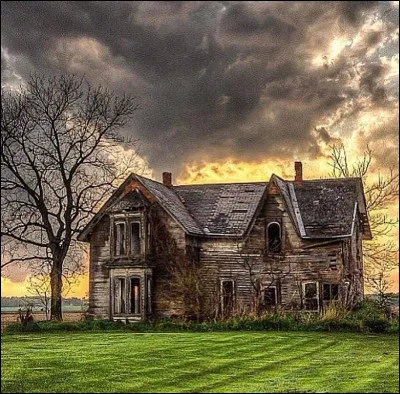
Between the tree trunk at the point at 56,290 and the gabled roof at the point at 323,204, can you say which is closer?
the gabled roof at the point at 323,204

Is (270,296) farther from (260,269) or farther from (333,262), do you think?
(333,262)

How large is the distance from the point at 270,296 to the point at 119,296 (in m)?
7.58

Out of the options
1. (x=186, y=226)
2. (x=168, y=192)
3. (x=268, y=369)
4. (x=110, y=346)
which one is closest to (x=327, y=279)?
(x=186, y=226)

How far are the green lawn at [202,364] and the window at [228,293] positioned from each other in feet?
42.1

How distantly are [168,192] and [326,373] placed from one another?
26099 millimetres

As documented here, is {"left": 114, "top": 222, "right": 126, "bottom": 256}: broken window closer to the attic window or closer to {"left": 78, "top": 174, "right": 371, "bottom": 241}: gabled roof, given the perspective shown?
the attic window

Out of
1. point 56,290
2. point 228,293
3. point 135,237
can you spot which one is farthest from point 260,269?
point 56,290

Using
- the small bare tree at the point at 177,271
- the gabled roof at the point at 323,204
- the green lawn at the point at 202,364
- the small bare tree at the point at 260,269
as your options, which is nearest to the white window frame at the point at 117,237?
the small bare tree at the point at 177,271

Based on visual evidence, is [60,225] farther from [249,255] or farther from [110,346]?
[110,346]

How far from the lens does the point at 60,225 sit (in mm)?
41188

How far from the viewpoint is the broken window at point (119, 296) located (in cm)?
3831

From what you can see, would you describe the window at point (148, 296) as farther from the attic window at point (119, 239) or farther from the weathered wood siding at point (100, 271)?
the weathered wood siding at point (100, 271)

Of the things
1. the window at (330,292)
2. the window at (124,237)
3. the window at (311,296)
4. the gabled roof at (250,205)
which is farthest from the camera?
the gabled roof at (250,205)

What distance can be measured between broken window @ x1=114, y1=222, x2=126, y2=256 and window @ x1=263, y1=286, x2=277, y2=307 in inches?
292
